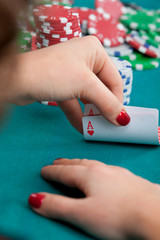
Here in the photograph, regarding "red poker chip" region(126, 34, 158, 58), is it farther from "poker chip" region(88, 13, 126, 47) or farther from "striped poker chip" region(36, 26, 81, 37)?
"striped poker chip" region(36, 26, 81, 37)

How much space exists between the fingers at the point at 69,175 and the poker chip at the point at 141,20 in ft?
4.58

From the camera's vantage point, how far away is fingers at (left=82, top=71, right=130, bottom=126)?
0.93 metres

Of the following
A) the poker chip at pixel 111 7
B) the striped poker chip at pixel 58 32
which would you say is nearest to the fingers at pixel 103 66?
the striped poker chip at pixel 58 32

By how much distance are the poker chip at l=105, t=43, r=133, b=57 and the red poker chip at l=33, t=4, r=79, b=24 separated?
440 millimetres

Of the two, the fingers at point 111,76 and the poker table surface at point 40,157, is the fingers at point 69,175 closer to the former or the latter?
the poker table surface at point 40,157

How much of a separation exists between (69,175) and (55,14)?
0.83 m

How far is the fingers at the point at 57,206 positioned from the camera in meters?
0.73

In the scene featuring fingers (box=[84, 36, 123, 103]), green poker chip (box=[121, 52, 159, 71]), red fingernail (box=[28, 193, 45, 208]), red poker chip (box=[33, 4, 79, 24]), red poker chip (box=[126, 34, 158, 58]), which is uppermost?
red poker chip (box=[33, 4, 79, 24])

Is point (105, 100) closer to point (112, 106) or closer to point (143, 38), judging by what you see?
point (112, 106)

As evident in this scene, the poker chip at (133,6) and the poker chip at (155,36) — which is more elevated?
A: the poker chip at (133,6)

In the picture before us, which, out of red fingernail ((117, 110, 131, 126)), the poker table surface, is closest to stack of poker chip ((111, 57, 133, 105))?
the poker table surface

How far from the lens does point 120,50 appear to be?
1.79 metres

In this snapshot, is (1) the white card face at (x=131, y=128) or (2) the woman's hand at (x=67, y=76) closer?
(2) the woman's hand at (x=67, y=76)

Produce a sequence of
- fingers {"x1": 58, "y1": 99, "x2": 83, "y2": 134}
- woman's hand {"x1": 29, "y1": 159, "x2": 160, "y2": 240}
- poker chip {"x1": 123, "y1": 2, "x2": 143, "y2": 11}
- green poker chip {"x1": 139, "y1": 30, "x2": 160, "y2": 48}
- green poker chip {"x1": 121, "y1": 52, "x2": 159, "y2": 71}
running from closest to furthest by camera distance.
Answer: woman's hand {"x1": 29, "y1": 159, "x2": 160, "y2": 240} < fingers {"x1": 58, "y1": 99, "x2": 83, "y2": 134} < green poker chip {"x1": 121, "y1": 52, "x2": 159, "y2": 71} < green poker chip {"x1": 139, "y1": 30, "x2": 160, "y2": 48} < poker chip {"x1": 123, "y1": 2, "x2": 143, "y2": 11}
